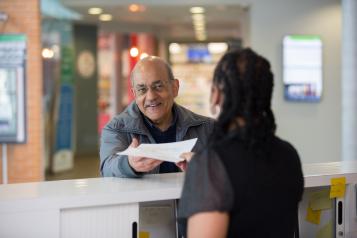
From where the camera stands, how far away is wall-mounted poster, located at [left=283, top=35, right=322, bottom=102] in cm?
732

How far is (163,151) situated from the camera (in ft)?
6.53

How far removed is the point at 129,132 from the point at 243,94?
1.16m

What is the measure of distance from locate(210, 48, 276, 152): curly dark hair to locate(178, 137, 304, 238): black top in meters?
0.04

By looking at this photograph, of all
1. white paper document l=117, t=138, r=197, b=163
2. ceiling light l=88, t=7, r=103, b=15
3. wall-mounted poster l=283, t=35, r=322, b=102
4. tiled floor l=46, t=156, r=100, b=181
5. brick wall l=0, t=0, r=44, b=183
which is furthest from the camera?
tiled floor l=46, t=156, r=100, b=181

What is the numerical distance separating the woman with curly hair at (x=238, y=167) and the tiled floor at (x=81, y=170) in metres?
7.67

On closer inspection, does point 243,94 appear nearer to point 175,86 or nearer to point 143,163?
point 143,163

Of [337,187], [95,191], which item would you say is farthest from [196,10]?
[95,191]

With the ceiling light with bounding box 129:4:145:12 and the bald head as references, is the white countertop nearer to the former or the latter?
the bald head

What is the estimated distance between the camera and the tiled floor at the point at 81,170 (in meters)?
9.40

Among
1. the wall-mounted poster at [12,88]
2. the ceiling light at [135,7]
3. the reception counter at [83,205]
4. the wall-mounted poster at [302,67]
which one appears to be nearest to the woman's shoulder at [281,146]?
the reception counter at [83,205]

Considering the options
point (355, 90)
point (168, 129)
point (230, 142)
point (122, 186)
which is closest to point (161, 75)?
point (168, 129)

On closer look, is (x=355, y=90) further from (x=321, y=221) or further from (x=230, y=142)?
(x=230, y=142)

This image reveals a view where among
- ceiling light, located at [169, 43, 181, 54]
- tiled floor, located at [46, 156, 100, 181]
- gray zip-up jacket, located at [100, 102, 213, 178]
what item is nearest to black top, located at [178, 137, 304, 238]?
gray zip-up jacket, located at [100, 102, 213, 178]

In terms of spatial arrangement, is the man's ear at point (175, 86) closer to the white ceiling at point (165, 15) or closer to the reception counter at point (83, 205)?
the reception counter at point (83, 205)
